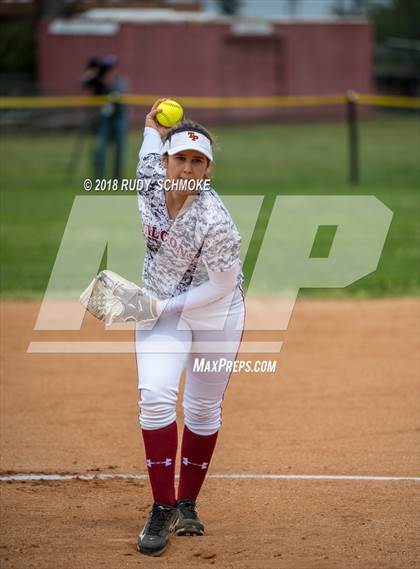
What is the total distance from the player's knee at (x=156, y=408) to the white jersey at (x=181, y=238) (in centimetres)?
49

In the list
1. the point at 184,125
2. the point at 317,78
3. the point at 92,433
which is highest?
the point at 184,125

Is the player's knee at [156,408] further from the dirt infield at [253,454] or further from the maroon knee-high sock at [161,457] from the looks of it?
the dirt infield at [253,454]

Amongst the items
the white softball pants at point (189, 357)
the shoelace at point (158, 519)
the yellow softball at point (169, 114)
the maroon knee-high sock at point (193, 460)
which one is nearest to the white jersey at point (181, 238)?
the white softball pants at point (189, 357)

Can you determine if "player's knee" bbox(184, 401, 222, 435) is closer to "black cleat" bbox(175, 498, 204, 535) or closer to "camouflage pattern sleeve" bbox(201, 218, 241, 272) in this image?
"black cleat" bbox(175, 498, 204, 535)

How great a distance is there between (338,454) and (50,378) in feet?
9.48

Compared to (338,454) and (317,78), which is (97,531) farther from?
(317,78)

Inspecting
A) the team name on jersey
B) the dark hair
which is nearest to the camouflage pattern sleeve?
the team name on jersey

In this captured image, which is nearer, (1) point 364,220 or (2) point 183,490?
(2) point 183,490

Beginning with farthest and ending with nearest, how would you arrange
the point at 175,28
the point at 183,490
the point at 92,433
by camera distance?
the point at 175,28 → the point at 92,433 → the point at 183,490

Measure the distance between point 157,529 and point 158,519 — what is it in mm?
54

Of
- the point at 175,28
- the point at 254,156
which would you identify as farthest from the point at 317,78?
the point at 254,156

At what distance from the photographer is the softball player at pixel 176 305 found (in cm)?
514

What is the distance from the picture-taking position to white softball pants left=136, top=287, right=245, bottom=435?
5199 mm

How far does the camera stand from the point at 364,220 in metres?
16.6
